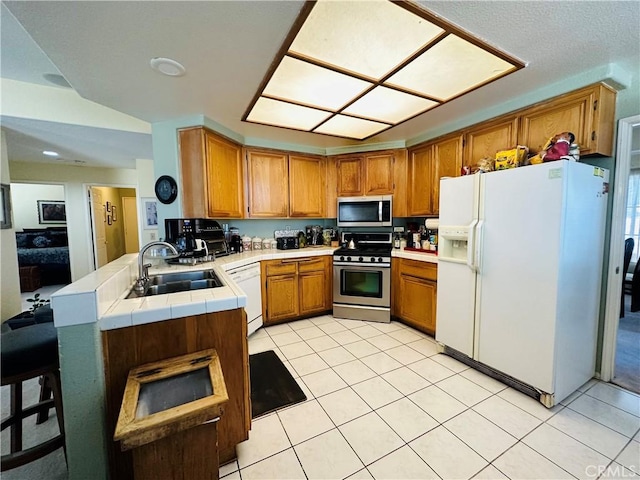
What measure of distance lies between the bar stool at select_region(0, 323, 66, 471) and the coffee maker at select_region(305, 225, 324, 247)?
2.95 m

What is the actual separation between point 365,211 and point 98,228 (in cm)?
549

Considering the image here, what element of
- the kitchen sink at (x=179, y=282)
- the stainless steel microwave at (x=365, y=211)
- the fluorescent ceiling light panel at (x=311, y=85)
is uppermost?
the fluorescent ceiling light panel at (x=311, y=85)

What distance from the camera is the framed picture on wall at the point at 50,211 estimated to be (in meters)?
6.55

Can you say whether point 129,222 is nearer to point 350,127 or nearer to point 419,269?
point 350,127

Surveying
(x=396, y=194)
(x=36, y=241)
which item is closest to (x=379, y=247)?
(x=396, y=194)

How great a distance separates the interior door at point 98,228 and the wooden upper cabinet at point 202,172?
12.7 ft

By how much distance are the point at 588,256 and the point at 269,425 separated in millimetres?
2544

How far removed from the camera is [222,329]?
4.27 feet

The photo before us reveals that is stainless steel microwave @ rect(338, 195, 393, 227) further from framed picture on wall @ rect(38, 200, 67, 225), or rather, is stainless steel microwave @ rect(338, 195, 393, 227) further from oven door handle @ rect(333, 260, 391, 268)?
framed picture on wall @ rect(38, 200, 67, 225)

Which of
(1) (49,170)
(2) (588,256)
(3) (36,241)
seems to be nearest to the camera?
(2) (588,256)

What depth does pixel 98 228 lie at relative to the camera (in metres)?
5.31

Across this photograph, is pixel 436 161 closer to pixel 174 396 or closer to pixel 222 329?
pixel 222 329

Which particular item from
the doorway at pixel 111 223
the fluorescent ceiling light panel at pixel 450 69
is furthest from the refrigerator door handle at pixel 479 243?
the doorway at pixel 111 223

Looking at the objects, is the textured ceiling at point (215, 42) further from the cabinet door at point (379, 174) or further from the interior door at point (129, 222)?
the interior door at point (129, 222)
